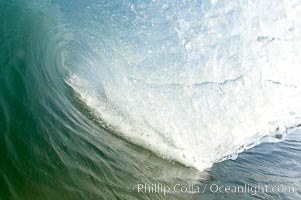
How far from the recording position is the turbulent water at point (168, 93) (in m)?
6.27

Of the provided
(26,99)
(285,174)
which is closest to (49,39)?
(26,99)

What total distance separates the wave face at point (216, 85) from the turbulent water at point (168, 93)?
0.02 m

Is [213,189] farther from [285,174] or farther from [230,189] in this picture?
[285,174]

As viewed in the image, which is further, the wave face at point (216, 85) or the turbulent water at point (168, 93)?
the wave face at point (216, 85)

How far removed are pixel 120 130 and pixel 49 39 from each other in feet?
13.5

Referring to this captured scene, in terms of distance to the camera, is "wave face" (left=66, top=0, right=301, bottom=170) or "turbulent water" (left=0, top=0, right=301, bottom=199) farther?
"wave face" (left=66, top=0, right=301, bottom=170)

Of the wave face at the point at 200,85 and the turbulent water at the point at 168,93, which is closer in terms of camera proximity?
the turbulent water at the point at 168,93

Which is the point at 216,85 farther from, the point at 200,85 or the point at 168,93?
the point at 168,93

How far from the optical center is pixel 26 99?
6512 millimetres

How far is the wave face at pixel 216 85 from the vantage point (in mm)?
7316

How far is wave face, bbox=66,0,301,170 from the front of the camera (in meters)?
7.32

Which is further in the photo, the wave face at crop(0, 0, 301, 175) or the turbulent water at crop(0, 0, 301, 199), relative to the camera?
the wave face at crop(0, 0, 301, 175)

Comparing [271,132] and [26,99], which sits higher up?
[271,132]

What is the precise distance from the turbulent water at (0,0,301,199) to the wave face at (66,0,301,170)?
2 centimetres
